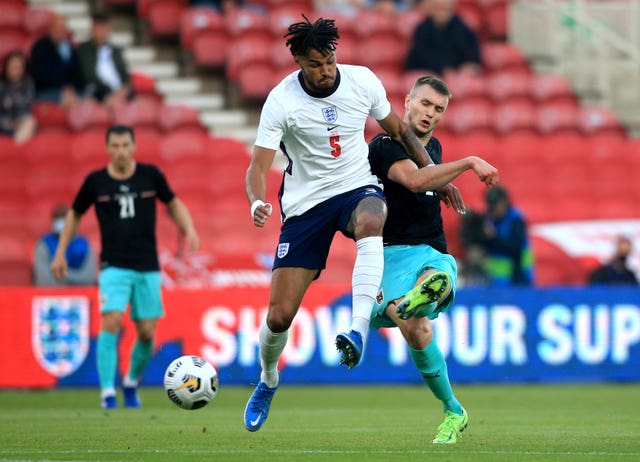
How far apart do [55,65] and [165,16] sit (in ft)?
9.43

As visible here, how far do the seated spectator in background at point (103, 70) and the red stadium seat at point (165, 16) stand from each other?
1925 mm

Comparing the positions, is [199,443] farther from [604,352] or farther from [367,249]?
[604,352]

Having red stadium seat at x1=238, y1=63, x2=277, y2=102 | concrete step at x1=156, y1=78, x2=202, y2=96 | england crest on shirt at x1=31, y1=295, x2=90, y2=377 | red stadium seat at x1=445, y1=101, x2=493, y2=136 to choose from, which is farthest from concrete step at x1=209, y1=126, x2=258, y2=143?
england crest on shirt at x1=31, y1=295, x2=90, y2=377

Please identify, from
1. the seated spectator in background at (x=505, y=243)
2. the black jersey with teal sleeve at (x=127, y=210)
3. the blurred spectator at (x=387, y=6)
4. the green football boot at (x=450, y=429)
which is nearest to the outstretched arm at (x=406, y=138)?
the green football boot at (x=450, y=429)

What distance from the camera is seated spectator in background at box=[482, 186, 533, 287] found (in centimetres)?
1583

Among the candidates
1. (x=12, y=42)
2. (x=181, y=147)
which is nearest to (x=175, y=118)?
(x=181, y=147)

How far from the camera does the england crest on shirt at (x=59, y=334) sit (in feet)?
48.4

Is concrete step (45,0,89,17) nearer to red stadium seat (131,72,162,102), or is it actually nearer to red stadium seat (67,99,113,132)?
red stadium seat (131,72,162,102)

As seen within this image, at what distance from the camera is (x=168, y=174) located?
1741 cm

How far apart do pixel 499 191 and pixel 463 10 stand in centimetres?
685

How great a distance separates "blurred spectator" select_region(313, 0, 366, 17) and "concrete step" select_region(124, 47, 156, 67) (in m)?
2.90

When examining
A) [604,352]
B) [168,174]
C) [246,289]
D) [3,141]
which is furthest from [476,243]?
[3,141]

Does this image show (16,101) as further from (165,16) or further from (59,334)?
(59,334)

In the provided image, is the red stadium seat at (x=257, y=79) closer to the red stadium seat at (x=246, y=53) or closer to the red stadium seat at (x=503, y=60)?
the red stadium seat at (x=246, y=53)
